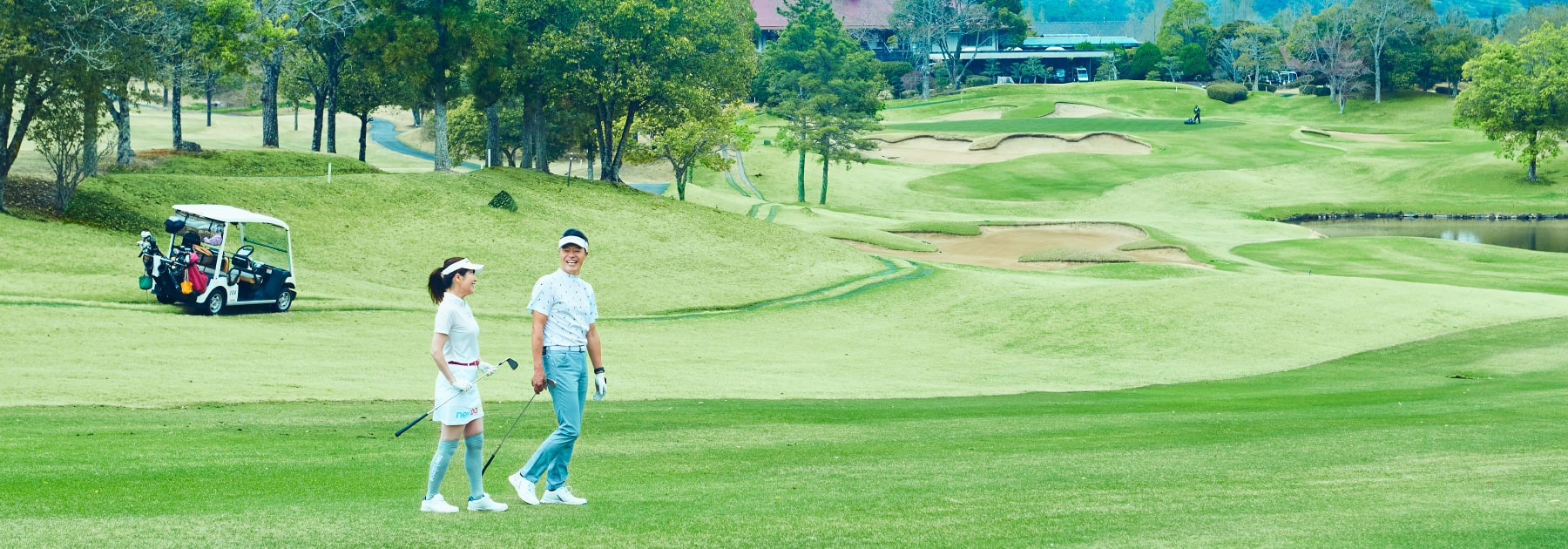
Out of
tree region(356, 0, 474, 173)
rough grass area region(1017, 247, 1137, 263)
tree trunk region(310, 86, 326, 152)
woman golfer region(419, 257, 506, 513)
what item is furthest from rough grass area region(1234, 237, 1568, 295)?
tree trunk region(310, 86, 326, 152)

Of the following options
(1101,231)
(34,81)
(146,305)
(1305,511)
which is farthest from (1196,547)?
(1101,231)

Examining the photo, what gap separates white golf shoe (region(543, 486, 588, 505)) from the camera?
11320 millimetres

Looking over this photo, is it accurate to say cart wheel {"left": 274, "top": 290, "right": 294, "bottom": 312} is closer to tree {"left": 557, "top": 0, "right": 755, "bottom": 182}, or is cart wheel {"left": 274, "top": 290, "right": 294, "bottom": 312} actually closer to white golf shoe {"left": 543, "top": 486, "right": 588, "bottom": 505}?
white golf shoe {"left": 543, "top": 486, "right": 588, "bottom": 505}

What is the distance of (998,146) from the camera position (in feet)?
370

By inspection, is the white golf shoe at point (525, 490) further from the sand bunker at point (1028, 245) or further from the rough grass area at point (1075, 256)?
the rough grass area at point (1075, 256)

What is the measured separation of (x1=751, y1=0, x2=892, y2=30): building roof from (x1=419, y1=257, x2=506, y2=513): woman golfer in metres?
167

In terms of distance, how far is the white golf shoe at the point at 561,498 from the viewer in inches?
446

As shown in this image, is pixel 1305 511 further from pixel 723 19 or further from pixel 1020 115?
pixel 1020 115

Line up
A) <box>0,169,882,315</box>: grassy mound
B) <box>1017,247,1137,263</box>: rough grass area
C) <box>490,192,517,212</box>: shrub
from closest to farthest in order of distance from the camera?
<box>0,169,882,315</box>: grassy mound
<box>490,192,517,212</box>: shrub
<box>1017,247,1137,263</box>: rough grass area

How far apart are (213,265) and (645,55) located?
29.2 meters

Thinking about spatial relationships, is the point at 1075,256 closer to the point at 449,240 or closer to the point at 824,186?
the point at 449,240

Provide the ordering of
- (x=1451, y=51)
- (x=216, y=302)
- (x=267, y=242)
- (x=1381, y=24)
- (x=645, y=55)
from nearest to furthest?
(x=216, y=302)
(x=267, y=242)
(x=645, y=55)
(x=1451, y=51)
(x=1381, y=24)

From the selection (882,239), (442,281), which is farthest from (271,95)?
(442,281)

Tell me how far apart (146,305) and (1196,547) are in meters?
28.2
